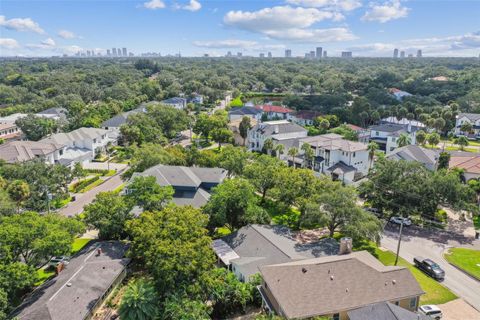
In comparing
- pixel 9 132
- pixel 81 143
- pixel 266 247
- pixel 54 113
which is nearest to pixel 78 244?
pixel 266 247

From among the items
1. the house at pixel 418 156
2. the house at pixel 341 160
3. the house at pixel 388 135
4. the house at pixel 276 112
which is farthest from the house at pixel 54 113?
the house at pixel 418 156

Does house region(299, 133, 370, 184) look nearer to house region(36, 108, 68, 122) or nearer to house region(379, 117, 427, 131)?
house region(379, 117, 427, 131)

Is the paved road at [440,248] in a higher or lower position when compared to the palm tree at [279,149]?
lower

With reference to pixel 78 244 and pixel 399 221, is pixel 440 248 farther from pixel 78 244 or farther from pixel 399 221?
pixel 78 244

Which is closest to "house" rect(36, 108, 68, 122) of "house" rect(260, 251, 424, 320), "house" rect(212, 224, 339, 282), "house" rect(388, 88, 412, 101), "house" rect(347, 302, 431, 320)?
"house" rect(212, 224, 339, 282)

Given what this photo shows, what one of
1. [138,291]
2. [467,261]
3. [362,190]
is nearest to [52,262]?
[138,291]

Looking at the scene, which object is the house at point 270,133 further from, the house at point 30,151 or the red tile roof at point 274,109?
the house at point 30,151
